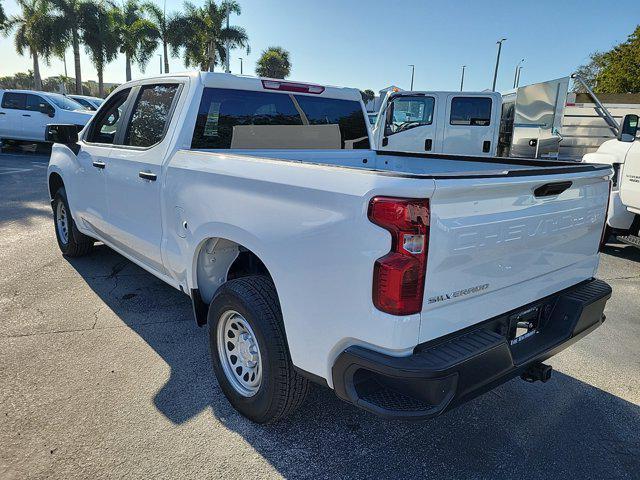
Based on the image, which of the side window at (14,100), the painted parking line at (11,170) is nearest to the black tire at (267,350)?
the painted parking line at (11,170)

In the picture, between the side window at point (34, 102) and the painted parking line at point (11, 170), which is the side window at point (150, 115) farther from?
the side window at point (34, 102)

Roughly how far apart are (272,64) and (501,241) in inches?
2141

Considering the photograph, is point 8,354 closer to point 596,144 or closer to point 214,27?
point 596,144

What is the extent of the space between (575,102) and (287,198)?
11.0 m

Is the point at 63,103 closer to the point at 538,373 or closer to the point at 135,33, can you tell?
the point at 538,373

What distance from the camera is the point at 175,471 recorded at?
240 cm

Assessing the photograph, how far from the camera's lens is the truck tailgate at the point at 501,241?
195 centimetres

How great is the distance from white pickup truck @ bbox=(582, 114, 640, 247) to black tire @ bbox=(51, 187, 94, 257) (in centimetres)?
630

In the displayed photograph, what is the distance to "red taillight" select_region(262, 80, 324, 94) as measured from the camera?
12.3ft

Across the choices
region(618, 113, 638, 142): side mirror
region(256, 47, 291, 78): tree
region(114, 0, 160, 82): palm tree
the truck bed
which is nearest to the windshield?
the truck bed

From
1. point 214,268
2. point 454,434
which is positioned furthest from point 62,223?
point 454,434

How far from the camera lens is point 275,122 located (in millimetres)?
3857

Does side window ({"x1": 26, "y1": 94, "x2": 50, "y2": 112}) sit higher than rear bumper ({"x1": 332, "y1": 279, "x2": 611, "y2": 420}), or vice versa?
side window ({"x1": 26, "y1": 94, "x2": 50, "y2": 112})

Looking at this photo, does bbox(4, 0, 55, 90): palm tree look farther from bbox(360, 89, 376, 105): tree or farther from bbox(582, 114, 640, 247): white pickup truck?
bbox(582, 114, 640, 247): white pickup truck
